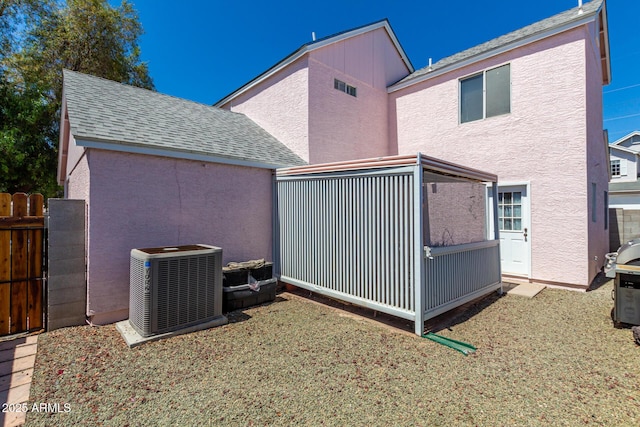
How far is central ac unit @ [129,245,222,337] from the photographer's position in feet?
12.4

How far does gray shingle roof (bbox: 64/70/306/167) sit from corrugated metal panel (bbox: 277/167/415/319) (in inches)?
59.0

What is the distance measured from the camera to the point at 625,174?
21.6m

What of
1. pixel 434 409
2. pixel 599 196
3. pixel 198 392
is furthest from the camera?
pixel 599 196

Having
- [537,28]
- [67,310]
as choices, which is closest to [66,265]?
[67,310]

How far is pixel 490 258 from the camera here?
5684 mm

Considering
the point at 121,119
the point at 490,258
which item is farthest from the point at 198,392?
the point at 490,258

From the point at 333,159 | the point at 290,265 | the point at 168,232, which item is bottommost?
the point at 290,265

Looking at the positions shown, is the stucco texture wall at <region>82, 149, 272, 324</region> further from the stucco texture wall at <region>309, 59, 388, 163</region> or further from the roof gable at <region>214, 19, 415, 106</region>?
the roof gable at <region>214, 19, 415, 106</region>

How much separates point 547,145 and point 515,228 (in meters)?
2.06

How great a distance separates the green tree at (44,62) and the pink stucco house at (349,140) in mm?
4804

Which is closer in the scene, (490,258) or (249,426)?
(249,426)

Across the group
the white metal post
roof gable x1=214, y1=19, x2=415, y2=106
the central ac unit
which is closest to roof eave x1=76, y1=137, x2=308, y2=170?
the central ac unit

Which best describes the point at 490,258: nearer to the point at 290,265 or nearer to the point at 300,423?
the point at 290,265

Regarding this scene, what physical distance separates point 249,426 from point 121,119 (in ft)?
18.3
